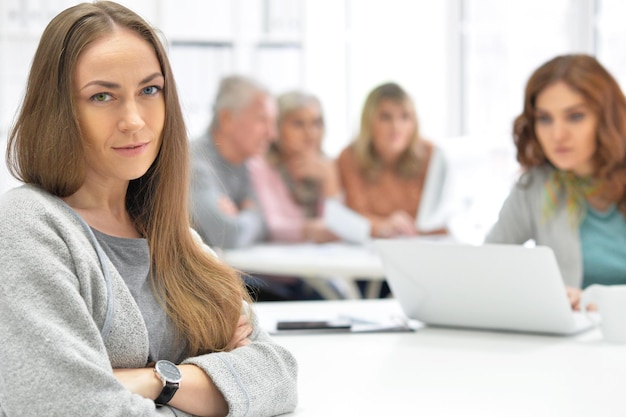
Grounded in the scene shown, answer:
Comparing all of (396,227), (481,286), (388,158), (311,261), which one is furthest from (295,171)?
(481,286)

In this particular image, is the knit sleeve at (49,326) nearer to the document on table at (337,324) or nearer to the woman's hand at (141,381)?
the woman's hand at (141,381)

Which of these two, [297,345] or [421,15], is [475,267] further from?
[421,15]

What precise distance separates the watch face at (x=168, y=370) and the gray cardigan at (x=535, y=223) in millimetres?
1533

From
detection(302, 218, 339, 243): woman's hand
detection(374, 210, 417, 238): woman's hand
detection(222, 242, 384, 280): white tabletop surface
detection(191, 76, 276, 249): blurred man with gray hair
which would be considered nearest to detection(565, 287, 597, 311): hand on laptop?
detection(222, 242, 384, 280): white tabletop surface

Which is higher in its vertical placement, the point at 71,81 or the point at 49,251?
the point at 71,81

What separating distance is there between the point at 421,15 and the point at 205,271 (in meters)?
4.70

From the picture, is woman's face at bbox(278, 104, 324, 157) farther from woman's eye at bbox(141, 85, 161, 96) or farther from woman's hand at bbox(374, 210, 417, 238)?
woman's eye at bbox(141, 85, 161, 96)

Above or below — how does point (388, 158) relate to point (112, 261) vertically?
below

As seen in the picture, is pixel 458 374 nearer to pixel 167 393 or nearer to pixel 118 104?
pixel 167 393

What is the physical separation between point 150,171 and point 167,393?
0.37 metres

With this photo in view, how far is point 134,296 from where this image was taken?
1.43 metres

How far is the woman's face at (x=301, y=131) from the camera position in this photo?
516 centimetres

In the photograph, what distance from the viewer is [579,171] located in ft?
9.00

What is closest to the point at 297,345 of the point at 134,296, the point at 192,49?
the point at 134,296
